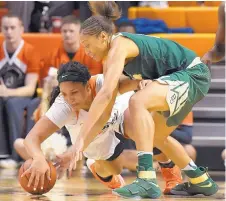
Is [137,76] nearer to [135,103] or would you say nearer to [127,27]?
[135,103]

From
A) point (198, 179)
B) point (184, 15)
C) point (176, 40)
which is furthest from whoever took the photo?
point (184, 15)

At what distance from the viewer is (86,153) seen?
16.5 ft

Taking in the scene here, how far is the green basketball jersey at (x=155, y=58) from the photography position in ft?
14.9


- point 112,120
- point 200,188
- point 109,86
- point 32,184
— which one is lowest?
point 200,188

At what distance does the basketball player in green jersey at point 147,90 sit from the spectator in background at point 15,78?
296cm

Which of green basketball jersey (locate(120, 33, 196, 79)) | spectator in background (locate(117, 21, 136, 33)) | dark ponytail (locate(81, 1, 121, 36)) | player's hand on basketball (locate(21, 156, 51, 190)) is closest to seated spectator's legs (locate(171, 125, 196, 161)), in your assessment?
spectator in background (locate(117, 21, 136, 33))

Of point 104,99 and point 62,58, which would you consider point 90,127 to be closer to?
point 104,99

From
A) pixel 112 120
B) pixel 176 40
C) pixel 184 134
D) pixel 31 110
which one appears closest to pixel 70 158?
pixel 112 120

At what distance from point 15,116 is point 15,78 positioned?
1.50ft

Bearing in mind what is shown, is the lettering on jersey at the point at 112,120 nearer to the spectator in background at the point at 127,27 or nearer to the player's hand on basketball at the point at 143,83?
the player's hand on basketball at the point at 143,83

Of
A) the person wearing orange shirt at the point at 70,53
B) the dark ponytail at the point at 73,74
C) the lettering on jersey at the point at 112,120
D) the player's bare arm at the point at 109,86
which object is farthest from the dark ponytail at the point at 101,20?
the person wearing orange shirt at the point at 70,53

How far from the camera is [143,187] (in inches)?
168

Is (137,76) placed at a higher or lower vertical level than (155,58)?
lower

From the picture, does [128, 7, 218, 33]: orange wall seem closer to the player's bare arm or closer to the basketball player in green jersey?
the basketball player in green jersey
